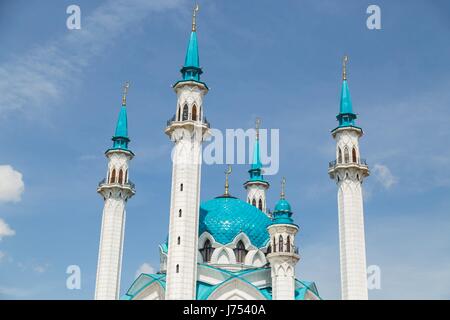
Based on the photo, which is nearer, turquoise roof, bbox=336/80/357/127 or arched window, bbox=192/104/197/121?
arched window, bbox=192/104/197/121

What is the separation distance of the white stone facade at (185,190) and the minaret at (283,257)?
6.17 meters

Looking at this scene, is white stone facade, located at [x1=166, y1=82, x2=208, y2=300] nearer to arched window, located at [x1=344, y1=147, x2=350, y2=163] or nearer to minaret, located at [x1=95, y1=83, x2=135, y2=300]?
minaret, located at [x1=95, y1=83, x2=135, y2=300]

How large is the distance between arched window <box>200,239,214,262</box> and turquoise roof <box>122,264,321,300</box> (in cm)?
245

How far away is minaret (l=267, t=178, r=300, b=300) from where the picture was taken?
36312 millimetres

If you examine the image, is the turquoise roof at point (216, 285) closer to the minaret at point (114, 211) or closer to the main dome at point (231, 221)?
the minaret at point (114, 211)

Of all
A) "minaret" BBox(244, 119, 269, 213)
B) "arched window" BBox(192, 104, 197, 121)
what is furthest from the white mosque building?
"minaret" BBox(244, 119, 269, 213)

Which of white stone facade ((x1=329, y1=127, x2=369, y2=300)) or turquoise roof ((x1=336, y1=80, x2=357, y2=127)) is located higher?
turquoise roof ((x1=336, y1=80, x2=357, y2=127))

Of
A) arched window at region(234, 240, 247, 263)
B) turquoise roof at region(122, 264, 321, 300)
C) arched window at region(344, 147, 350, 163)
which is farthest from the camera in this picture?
arched window at region(234, 240, 247, 263)

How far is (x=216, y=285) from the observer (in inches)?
1422

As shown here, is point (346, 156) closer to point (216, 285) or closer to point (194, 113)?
point (194, 113)

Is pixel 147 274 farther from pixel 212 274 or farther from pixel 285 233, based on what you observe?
pixel 285 233
